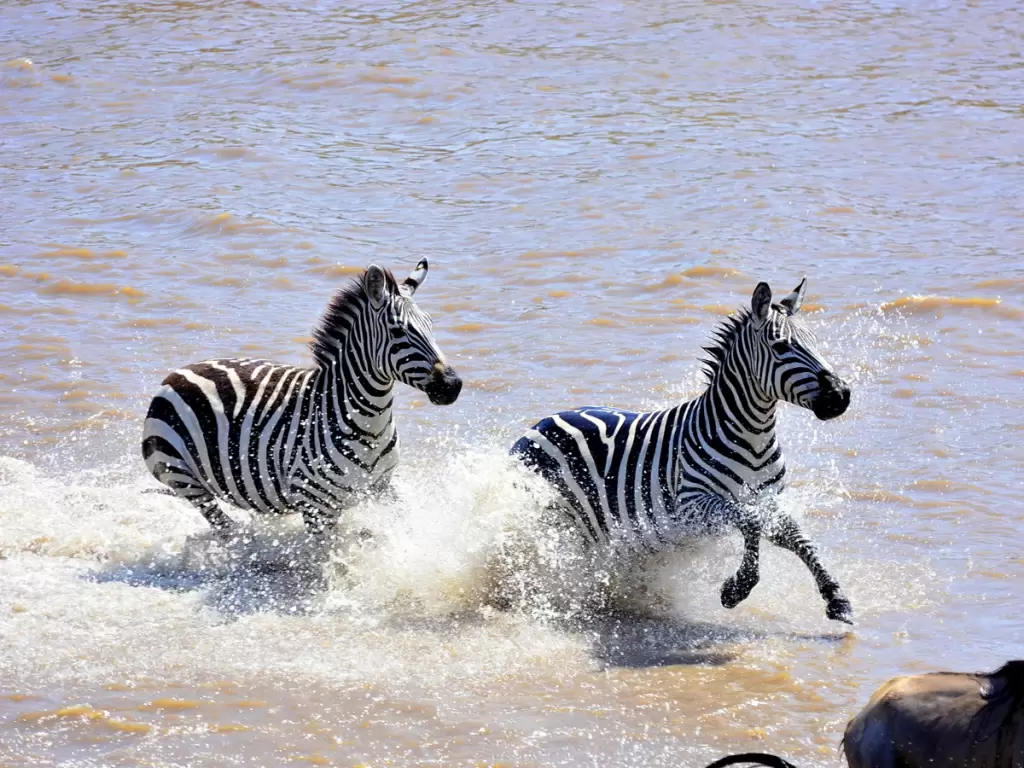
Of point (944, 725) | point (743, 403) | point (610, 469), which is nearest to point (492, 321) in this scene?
point (610, 469)

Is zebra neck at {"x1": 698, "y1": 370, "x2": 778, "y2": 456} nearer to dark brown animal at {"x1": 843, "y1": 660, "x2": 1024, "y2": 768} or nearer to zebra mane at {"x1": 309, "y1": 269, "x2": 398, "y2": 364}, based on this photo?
zebra mane at {"x1": 309, "y1": 269, "x2": 398, "y2": 364}

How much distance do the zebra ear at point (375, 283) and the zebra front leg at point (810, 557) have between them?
2286 mm

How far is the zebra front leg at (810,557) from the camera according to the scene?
Result: 7.18 m

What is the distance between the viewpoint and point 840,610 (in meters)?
7.21

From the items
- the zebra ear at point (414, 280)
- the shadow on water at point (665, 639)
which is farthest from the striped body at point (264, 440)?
the shadow on water at point (665, 639)

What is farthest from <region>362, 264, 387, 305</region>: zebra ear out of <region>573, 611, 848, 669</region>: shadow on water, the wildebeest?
the wildebeest

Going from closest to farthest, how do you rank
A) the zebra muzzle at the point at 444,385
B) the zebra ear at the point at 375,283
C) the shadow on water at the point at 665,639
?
the shadow on water at the point at 665,639 → the zebra muzzle at the point at 444,385 → the zebra ear at the point at 375,283

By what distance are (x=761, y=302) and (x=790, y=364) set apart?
326 mm

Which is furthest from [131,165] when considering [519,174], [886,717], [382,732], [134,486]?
[886,717]

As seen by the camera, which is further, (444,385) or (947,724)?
(444,385)

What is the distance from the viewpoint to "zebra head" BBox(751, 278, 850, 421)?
278 inches

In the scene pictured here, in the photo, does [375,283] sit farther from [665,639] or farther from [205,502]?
[665,639]

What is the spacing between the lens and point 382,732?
20.4ft

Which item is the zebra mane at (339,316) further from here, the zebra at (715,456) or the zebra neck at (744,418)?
the zebra neck at (744,418)
